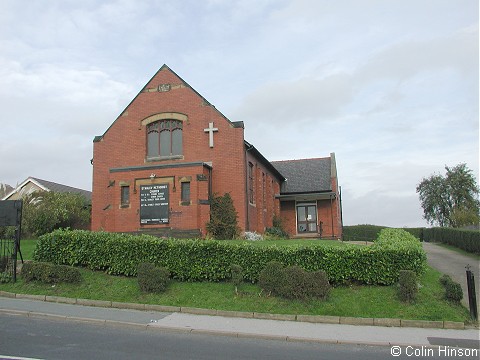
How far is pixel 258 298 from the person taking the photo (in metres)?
12.2

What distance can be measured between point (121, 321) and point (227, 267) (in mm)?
3746

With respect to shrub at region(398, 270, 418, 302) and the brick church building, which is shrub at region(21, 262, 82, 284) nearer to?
the brick church building

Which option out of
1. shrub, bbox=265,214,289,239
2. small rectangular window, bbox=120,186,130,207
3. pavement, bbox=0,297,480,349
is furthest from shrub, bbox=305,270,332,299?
shrub, bbox=265,214,289,239

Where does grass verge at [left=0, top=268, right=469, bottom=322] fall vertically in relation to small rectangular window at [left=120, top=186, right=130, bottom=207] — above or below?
below

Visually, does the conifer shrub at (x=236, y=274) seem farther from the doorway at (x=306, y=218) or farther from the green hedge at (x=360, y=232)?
the green hedge at (x=360, y=232)

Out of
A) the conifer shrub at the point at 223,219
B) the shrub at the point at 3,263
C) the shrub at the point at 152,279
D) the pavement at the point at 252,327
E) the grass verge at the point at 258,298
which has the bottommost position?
the pavement at the point at 252,327

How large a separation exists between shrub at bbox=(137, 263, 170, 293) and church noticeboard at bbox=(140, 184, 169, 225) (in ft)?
32.4

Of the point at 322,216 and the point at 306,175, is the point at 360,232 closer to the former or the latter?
the point at 306,175

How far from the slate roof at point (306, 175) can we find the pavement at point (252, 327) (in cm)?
2462

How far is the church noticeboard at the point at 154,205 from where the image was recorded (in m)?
23.0

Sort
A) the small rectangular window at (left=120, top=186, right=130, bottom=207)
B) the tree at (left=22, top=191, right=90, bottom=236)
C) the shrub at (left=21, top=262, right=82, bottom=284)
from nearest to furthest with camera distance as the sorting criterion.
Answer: the shrub at (left=21, top=262, right=82, bottom=284) → the small rectangular window at (left=120, top=186, right=130, bottom=207) → the tree at (left=22, top=191, right=90, bottom=236)

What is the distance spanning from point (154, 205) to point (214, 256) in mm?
10356

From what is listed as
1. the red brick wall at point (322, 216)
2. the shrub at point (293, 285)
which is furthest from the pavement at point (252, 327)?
the red brick wall at point (322, 216)

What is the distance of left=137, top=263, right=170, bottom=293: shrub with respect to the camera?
12.8 meters
